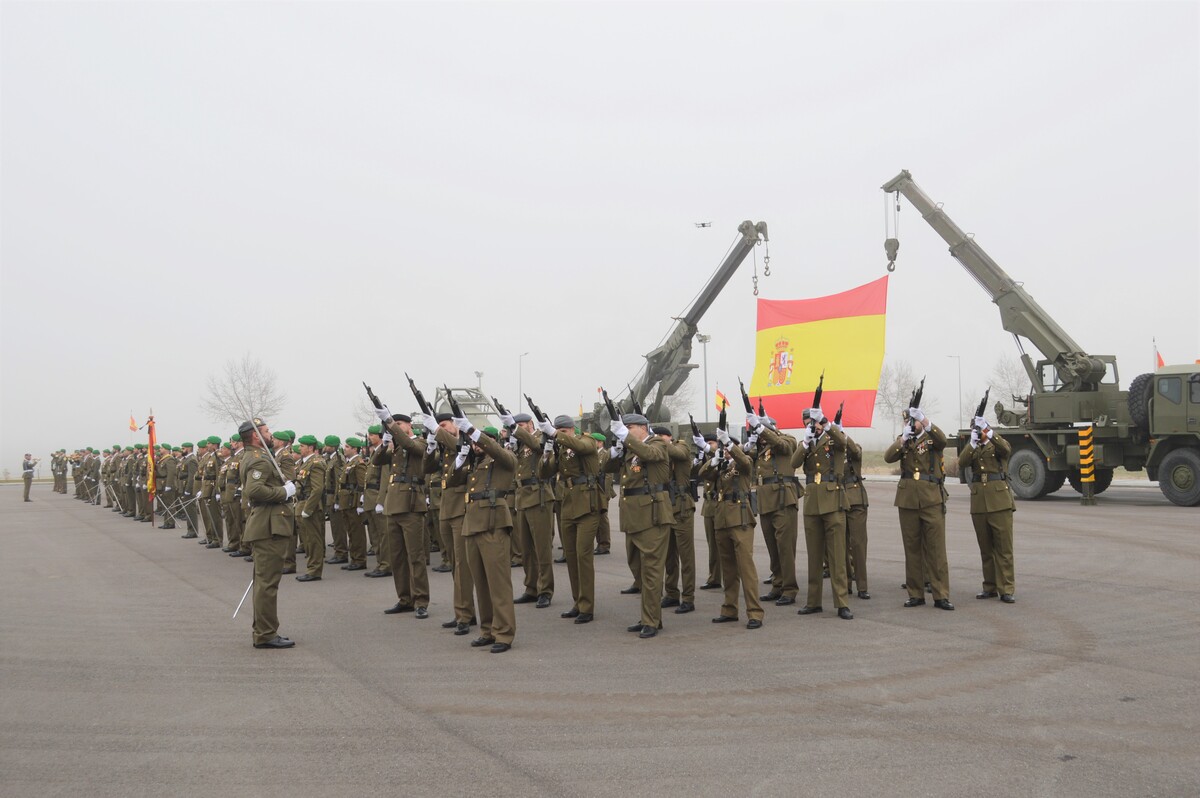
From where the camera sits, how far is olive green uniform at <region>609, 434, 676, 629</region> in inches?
287

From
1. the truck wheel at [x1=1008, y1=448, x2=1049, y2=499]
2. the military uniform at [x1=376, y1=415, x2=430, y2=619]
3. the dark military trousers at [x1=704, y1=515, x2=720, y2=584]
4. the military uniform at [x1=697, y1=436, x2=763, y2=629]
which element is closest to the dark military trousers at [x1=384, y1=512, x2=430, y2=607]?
the military uniform at [x1=376, y1=415, x2=430, y2=619]

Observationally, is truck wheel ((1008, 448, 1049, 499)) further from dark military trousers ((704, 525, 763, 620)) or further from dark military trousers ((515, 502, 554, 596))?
dark military trousers ((515, 502, 554, 596))

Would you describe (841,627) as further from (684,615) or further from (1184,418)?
(1184,418)

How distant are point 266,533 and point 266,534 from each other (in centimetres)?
1

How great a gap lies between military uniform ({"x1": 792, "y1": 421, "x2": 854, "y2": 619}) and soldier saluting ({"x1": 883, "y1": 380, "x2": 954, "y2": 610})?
52cm

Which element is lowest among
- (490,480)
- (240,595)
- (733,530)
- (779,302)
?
(240,595)

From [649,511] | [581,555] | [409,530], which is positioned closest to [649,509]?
[649,511]

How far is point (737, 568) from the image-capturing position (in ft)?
26.0

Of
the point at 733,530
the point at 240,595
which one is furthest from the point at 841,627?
the point at 240,595

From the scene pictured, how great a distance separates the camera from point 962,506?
1792 cm

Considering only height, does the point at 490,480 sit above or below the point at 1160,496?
above

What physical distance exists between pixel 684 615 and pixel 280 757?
456 centimetres

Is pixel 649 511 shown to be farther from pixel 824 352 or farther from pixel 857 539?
pixel 824 352

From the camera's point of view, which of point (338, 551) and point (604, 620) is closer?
point (604, 620)
